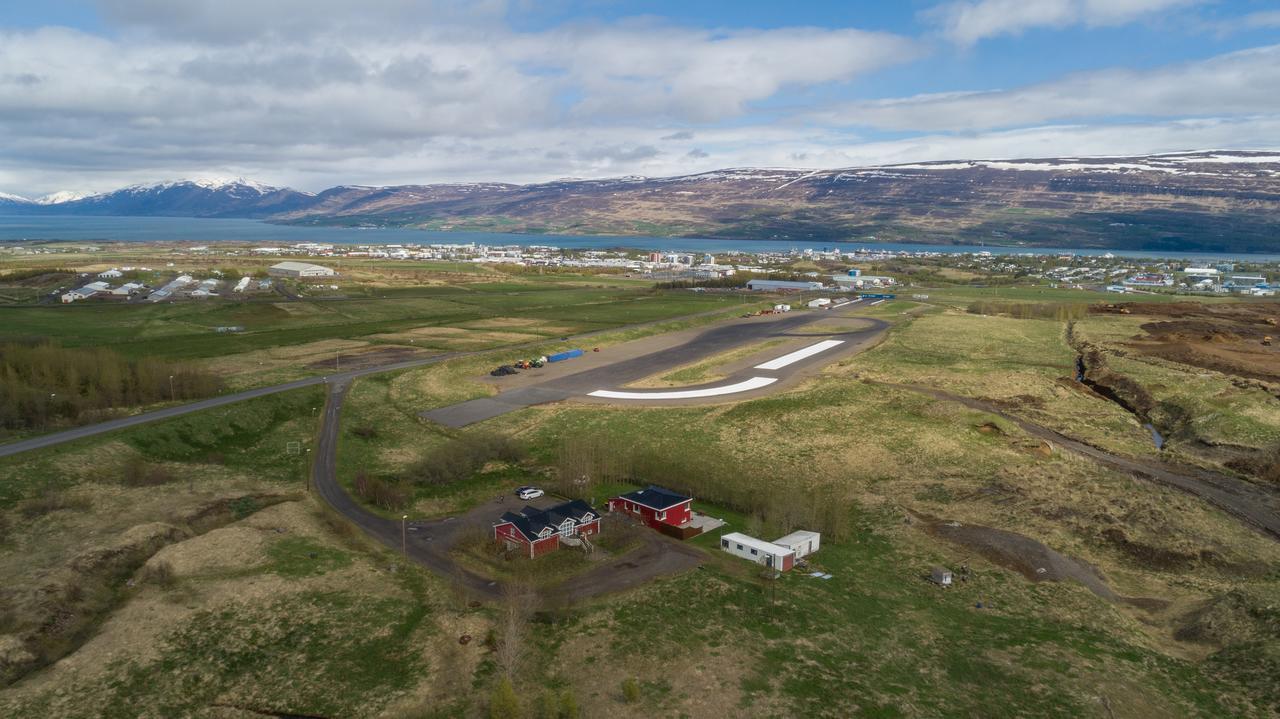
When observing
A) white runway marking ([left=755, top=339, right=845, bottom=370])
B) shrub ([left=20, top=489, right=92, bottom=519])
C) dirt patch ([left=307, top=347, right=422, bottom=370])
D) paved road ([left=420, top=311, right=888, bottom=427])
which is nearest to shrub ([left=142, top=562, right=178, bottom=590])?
shrub ([left=20, top=489, right=92, bottom=519])

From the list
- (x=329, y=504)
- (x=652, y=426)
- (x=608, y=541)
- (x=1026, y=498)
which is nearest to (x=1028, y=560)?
(x=1026, y=498)

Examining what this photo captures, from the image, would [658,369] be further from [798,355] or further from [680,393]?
[798,355]

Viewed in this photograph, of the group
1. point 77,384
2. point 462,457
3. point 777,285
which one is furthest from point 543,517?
point 777,285

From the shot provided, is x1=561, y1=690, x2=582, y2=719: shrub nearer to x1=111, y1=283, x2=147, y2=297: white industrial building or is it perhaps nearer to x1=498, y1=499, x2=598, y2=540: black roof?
x1=498, y1=499, x2=598, y2=540: black roof

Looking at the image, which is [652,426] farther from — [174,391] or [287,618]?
[174,391]

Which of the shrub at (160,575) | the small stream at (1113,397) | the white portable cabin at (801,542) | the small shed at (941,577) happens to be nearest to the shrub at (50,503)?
the shrub at (160,575)

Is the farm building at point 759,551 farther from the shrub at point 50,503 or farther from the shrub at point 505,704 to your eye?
the shrub at point 50,503
